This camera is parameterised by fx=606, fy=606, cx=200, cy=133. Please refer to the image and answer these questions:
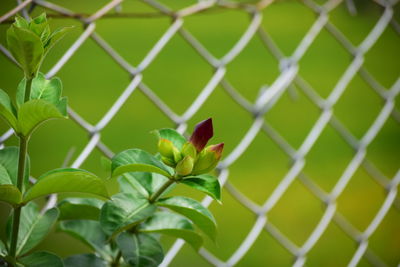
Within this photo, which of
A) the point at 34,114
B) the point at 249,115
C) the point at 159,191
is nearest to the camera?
the point at 34,114

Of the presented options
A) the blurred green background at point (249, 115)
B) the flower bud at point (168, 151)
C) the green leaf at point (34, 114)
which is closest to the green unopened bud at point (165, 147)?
the flower bud at point (168, 151)

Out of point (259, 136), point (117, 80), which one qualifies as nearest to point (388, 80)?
point (259, 136)

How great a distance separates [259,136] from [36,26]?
2.65m

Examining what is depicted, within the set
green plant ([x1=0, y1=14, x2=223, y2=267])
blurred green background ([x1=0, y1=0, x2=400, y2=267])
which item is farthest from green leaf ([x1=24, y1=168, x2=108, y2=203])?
blurred green background ([x1=0, y1=0, x2=400, y2=267])

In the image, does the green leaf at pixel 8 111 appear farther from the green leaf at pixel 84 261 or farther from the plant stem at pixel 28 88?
the green leaf at pixel 84 261

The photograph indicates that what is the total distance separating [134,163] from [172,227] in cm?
11

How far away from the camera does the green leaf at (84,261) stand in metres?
0.66

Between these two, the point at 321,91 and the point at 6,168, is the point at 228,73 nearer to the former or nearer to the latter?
the point at 321,91

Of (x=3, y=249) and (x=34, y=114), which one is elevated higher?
→ (x=34, y=114)

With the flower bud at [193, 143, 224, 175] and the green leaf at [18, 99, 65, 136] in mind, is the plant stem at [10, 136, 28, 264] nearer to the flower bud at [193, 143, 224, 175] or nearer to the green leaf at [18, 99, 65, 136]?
the green leaf at [18, 99, 65, 136]

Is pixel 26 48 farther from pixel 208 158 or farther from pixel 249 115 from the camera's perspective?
pixel 249 115

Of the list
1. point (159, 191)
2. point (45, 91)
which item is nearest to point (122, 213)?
point (159, 191)

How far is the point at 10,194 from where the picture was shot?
1.82 ft

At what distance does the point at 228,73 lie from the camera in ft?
13.3
